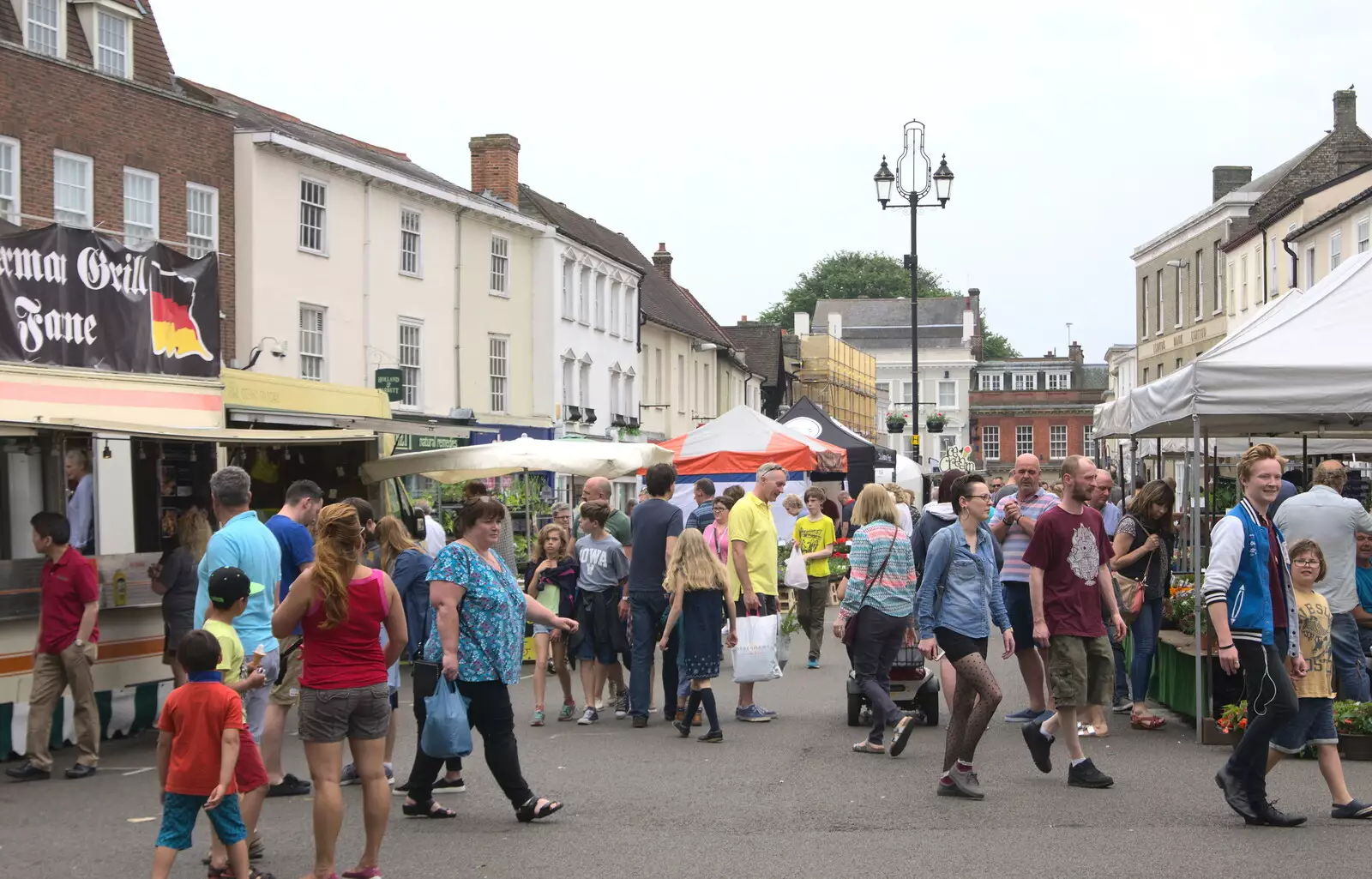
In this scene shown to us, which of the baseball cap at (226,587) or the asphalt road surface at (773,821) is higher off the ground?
the baseball cap at (226,587)

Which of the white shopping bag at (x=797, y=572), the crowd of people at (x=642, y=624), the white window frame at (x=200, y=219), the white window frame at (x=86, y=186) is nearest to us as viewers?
the crowd of people at (x=642, y=624)

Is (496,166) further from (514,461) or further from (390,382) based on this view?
(514,461)

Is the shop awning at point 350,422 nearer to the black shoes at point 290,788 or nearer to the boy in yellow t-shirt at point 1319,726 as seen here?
the black shoes at point 290,788

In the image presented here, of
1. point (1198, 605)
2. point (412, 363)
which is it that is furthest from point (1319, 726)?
point (412, 363)

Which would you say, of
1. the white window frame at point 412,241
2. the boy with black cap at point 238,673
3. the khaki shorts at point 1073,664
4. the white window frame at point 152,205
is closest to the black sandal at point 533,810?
the boy with black cap at point 238,673

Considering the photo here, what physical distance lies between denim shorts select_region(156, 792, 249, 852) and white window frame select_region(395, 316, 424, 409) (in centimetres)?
2749

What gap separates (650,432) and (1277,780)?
42.4m

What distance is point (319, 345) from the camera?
30.8m

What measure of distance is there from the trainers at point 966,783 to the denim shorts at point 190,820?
4.18 metres

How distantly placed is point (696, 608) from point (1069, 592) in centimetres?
305

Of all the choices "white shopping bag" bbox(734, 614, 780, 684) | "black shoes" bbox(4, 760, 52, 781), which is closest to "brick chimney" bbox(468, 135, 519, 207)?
"white shopping bag" bbox(734, 614, 780, 684)

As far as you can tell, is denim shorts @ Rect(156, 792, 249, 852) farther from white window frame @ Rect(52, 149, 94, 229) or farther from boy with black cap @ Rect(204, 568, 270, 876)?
white window frame @ Rect(52, 149, 94, 229)

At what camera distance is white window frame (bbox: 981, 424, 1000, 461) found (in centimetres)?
10550

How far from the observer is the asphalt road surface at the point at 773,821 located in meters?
7.21
